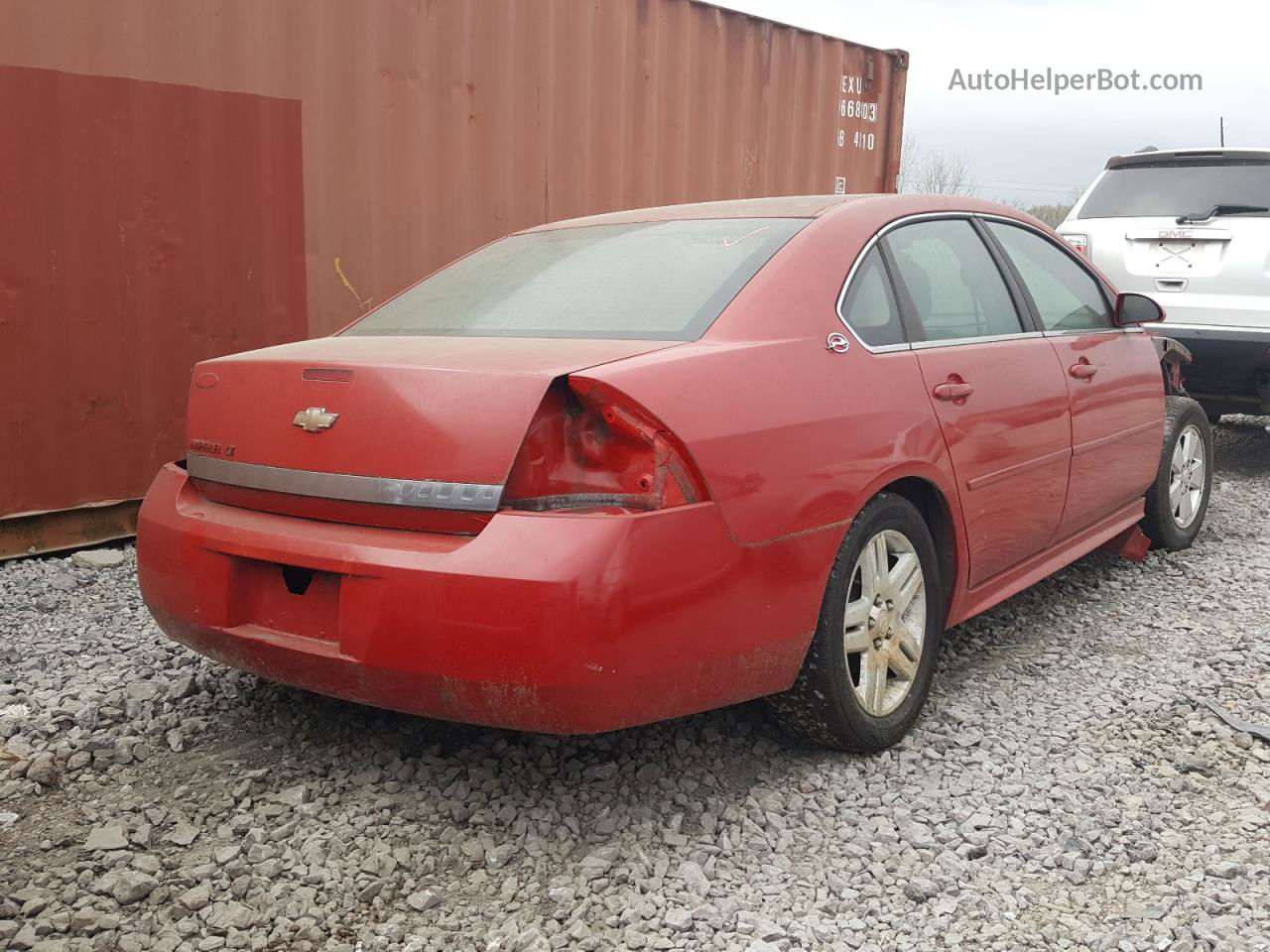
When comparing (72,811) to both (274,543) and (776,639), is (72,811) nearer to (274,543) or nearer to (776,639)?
(274,543)

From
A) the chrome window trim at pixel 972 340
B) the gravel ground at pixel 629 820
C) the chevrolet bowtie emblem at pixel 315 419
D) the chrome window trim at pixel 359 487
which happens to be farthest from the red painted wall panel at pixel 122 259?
the chrome window trim at pixel 972 340

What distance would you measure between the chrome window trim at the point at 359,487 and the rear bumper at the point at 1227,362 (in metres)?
5.41

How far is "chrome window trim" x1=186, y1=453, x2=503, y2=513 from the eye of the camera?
91.5 inches

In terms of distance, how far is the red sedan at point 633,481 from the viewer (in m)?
2.31

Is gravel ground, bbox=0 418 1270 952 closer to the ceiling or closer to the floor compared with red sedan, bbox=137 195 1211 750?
closer to the floor

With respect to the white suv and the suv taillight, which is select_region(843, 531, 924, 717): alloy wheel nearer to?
the white suv

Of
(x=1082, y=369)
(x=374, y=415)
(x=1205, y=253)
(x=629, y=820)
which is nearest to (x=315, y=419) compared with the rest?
(x=374, y=415)

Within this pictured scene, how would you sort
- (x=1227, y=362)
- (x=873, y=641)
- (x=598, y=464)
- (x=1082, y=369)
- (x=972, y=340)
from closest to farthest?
1. (x=598, y=464)
2. (x=873, y=641)
3. (x=972, y=340)
4. (x=1082, y=369)
5. (x=1227, y=362)

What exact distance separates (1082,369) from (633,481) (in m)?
2.26

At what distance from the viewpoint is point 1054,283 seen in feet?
13.6

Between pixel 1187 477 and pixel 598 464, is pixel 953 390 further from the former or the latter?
pixel 1187 477

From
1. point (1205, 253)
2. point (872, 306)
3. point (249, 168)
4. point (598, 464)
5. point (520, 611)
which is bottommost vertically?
point (520, 611)

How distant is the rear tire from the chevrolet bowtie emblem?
364 centimetres

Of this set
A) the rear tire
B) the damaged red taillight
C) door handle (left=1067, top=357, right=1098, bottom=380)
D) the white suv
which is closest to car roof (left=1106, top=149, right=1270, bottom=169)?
the white suv
